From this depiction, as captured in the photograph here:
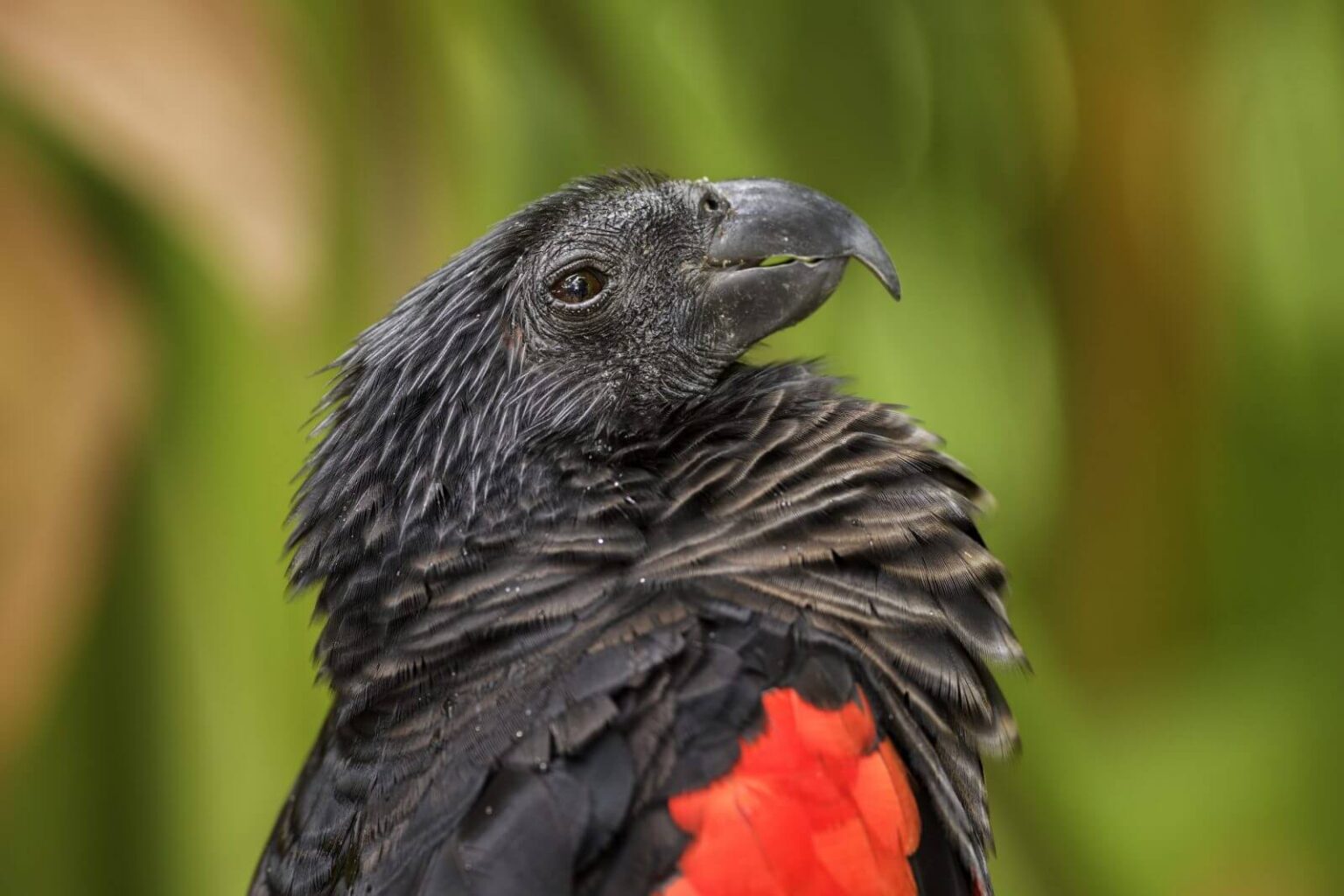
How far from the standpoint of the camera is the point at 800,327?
7.59 ft

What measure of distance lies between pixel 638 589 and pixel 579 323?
35 cm

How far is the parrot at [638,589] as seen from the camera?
3.08ft

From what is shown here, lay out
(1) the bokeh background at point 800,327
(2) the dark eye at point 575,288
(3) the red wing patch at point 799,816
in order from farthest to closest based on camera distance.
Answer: (1) the bokeh background at point 800,327
(2) the dark eye at point 575,288
(3) the red wing patch at point 799,816

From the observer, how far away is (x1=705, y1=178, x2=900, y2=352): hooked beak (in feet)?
3.98

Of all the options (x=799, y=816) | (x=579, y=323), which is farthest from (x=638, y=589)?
(x=579, y=323)

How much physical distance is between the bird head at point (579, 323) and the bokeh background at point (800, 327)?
103cm

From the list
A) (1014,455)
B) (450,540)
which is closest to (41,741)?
(450,540)

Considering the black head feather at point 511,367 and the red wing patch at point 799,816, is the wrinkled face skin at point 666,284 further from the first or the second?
the red wing patch at point 799,816

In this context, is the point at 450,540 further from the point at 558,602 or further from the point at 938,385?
the point at 938,385

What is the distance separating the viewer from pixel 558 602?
1.04 metres

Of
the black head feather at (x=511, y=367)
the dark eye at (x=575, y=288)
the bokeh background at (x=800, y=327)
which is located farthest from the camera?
the bokeh background at (x=800, y=327)

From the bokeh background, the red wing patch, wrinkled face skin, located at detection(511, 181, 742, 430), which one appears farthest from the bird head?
the bokeh background

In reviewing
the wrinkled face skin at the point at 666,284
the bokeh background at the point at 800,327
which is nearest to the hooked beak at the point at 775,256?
the wrinkled face skin at the point at 666,284

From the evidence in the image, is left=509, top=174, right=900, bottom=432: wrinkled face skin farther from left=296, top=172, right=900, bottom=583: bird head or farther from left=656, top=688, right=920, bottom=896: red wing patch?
left=656, top=688, right=920, bottom=896: red wing patch
